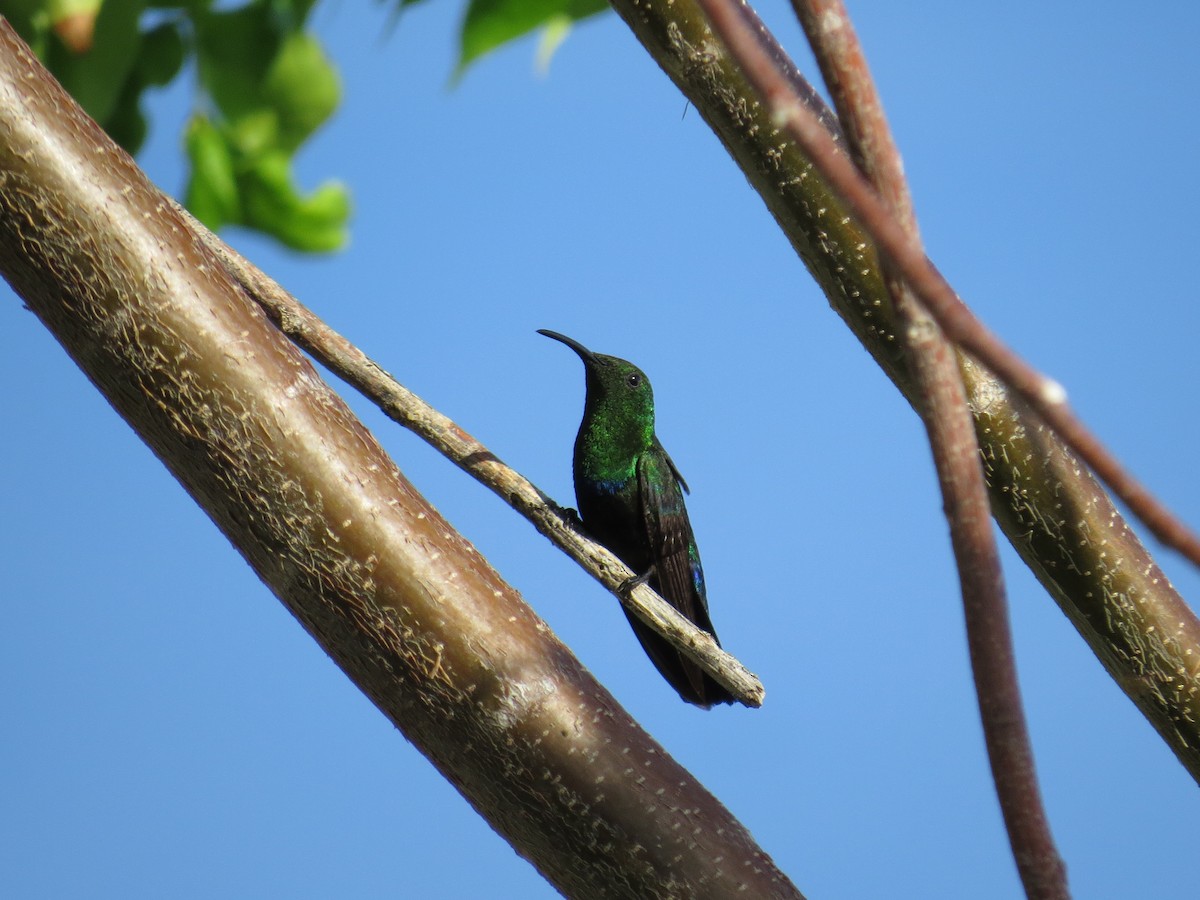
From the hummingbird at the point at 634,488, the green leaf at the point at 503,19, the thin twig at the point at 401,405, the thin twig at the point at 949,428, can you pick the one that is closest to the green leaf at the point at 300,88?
the green leaf at the point at 503,19

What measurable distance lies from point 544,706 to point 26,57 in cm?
81

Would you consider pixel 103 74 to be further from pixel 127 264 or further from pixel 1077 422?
pixel 1077 422

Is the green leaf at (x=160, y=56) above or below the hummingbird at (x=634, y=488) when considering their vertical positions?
above

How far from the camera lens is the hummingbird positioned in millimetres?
2873

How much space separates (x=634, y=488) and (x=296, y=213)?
1.00 meters

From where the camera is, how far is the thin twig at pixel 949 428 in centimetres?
62

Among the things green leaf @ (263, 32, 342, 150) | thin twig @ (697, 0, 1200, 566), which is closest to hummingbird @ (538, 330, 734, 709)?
green leaf @ (263, 32, 342, 150)

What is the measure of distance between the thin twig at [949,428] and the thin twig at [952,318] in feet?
0.19

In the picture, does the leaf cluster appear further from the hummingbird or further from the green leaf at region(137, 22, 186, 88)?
the hummingbird

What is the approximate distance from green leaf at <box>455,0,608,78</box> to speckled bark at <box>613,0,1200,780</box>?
876mm

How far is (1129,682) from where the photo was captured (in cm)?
131

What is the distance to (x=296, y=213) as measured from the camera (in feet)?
8.75

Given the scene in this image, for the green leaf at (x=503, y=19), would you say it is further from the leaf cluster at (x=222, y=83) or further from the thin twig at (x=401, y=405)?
the thin twig at (x=401, y=405)

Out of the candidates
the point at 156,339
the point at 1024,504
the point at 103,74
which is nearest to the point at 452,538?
the point at 156,339
